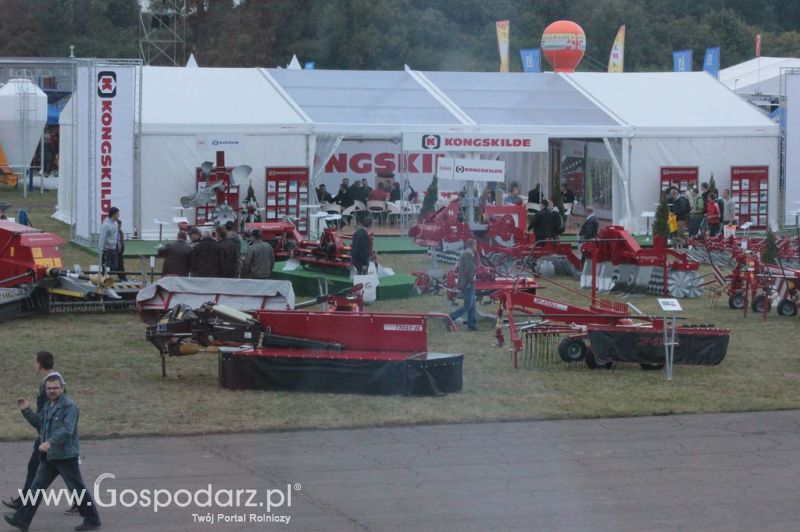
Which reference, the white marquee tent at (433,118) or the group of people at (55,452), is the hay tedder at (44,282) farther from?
the group of people at (55,452)

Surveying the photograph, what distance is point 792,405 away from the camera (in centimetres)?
1121

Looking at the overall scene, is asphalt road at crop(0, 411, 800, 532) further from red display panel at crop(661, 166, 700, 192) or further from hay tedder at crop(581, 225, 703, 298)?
red display panel at crop(661, 166, 700, 192)

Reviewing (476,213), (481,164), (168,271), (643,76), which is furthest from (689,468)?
(643,76)

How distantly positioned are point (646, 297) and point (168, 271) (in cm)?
710

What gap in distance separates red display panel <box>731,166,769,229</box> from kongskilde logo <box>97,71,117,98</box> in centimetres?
1352

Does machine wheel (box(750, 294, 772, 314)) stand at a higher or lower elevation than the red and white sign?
lower

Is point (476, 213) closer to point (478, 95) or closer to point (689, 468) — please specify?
point (478, 95)

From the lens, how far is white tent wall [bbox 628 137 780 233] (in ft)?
89.0

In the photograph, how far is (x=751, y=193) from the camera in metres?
27.7

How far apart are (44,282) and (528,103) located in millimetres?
14488

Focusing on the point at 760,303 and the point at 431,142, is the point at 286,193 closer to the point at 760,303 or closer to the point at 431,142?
the point at 431,142

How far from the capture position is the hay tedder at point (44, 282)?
15992 mm

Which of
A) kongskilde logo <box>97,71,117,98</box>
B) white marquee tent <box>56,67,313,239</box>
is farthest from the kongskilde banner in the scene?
white marquee tent <box>56,67,313,239</box>

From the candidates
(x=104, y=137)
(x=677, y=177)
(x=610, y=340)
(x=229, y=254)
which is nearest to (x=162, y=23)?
(x=104, y=137)
